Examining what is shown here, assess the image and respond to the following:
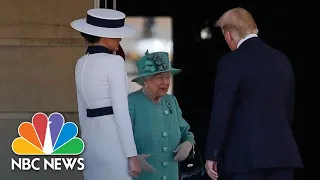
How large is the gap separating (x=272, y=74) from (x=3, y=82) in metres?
2.79

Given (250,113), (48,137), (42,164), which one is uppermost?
(250,113)

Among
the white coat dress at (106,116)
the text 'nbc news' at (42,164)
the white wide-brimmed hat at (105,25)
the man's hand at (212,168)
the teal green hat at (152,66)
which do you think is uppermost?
the white wide-brimmed hat at (105,25)

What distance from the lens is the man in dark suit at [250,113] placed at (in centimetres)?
405

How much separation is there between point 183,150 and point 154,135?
204 mm

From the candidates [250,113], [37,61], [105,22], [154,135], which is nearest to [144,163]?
[154,135]

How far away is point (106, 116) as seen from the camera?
163 inches

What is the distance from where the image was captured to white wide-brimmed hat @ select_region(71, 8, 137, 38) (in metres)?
4.20

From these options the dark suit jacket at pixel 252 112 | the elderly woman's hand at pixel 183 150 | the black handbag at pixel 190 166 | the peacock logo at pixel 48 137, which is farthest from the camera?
the peacock logo at pixel 48 137

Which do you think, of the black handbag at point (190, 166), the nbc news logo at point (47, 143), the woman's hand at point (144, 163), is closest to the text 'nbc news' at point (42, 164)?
the nbc news logo at point (47, 143)

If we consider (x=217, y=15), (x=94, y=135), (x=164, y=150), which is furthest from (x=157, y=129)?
(x=217, y=15)

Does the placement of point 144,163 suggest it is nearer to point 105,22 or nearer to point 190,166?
point 190,166

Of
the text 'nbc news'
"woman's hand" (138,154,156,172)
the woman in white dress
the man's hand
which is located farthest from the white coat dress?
the text 'nbc news'

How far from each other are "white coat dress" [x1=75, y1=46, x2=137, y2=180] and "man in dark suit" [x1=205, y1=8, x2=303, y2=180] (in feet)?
1.59

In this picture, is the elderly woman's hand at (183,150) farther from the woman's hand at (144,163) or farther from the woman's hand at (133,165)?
the woman's hand at (133,165)
